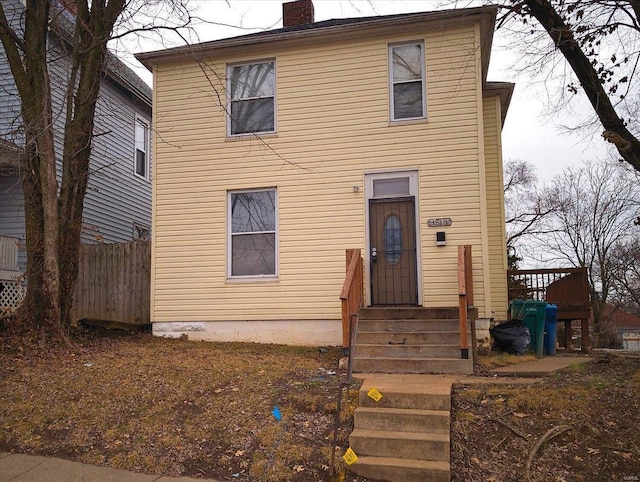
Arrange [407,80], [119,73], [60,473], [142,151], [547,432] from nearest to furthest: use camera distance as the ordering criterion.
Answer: [60,473] < [547,432] < [407,80] < [119,73] < [142,151]

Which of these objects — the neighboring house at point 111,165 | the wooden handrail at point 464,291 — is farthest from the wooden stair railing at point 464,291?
the neighboring house at point 111,165

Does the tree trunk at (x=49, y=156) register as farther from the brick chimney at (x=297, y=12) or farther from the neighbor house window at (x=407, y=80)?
the neighbor house window at (x=407, y=80)

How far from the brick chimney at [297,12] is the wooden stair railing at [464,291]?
24.2ft

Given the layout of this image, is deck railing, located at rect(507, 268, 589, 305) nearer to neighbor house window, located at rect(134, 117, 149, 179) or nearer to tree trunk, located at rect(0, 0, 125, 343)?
tree trunk, located at rect(0, 0, 125, 343)

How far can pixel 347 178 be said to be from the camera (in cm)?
1011

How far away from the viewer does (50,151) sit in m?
9.07

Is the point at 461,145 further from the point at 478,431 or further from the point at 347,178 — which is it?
the point at 478,431

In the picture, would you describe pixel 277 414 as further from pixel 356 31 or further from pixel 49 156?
pixel 356 31

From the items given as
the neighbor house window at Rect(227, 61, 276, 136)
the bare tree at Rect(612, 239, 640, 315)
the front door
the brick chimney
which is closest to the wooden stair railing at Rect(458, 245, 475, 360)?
the front door

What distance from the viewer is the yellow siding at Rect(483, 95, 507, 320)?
35.6 ft

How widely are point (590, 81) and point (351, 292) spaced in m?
4.17

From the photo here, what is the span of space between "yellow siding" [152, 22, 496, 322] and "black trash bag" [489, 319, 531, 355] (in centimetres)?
55

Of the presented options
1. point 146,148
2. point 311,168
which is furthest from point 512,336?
point 146,148

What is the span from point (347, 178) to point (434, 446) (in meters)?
5.84
